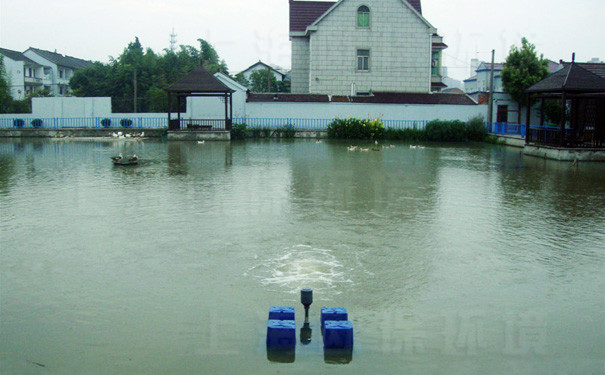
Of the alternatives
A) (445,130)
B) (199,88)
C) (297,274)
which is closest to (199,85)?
(199,88)

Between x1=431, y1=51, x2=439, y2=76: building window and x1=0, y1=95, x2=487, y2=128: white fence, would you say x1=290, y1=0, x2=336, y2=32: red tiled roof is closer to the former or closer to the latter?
x1=0, y1=95, x2=487, y2=128: white fence

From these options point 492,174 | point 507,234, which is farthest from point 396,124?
point 507,234

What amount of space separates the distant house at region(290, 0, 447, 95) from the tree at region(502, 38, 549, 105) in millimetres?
5048

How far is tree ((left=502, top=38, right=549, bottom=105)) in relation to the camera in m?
36.2

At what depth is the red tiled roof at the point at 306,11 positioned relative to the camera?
40.5 meters

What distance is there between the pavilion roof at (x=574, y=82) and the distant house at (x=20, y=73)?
48874 mm

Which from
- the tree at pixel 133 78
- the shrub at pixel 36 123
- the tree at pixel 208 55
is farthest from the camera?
the tree at pixel 208 55

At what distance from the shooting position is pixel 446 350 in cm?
504

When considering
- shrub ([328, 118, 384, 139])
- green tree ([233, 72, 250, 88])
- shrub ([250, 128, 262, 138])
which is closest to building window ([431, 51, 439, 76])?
shrub ([328, 118, 384, 139])

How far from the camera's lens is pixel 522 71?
3644 centimetres

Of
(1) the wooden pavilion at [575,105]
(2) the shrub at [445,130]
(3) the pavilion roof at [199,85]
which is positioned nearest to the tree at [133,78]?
(3) the pavilion roof at [199,85]

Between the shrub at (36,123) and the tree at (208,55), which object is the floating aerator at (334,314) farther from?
the tree at (208,55)

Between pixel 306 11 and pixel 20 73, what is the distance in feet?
105

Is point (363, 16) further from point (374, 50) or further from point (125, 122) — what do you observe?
point (125, 122)
